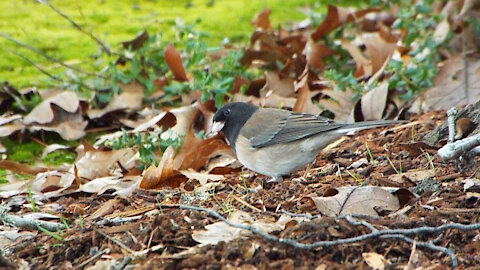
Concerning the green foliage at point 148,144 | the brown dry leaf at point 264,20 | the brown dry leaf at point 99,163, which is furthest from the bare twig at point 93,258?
the brown dry leaf at point 264,20

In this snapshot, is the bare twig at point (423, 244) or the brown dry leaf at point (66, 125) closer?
the bare twig at point (423, 244)

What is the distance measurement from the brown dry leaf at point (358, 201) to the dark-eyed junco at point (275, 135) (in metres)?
0.77

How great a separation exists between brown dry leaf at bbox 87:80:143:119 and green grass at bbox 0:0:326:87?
514 mm

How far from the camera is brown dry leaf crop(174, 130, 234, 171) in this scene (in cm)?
452

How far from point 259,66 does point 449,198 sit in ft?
11.8

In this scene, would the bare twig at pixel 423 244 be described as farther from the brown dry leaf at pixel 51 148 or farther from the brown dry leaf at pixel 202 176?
the brown dry leaf at pixel 51 148

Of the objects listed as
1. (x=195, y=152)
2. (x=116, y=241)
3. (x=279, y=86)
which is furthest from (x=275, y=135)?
(x=116, y=241)

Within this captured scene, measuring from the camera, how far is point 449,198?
3127mm

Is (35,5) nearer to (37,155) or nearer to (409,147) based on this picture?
(37,155)

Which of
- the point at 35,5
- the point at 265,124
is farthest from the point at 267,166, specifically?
the point at 35,5

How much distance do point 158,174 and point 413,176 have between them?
4.92 ft

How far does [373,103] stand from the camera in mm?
5062

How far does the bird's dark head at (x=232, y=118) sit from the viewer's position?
4547 millimetres

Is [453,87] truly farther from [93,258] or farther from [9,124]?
[9,124]
